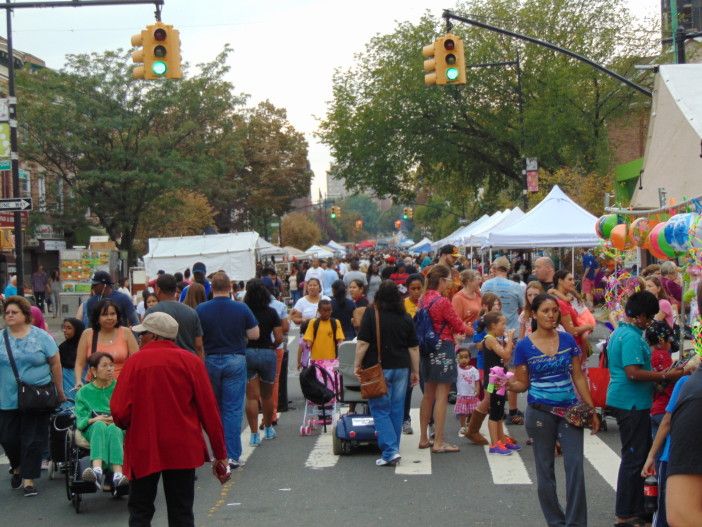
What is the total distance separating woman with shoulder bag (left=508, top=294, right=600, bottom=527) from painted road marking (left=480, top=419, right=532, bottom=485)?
2115 millimetres

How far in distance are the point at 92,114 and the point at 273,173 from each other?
27112mm

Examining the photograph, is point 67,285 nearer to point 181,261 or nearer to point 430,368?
point 181,261

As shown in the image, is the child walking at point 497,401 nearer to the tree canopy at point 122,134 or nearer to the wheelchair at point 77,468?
the wheelchair at point 77,468

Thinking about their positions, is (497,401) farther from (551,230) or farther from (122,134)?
(122,134)

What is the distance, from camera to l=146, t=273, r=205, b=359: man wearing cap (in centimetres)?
930

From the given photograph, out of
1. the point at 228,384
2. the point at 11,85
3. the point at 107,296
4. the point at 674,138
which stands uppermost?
the point at 11,85

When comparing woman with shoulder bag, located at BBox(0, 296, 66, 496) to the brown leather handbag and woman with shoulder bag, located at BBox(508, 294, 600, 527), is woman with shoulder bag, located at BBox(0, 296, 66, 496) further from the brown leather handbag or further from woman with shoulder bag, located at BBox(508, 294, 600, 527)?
woman with shoulder bag, located at BBox(508, 294, 600, 527)

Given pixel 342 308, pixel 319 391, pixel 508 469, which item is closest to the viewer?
pixel 508 469

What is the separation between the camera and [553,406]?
7.08 metres

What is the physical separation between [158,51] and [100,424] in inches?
273

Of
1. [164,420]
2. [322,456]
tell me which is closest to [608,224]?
[322,456]

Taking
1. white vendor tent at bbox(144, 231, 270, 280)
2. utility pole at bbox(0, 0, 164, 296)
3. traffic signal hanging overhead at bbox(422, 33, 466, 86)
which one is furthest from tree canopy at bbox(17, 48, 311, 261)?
traffic signal hanging overhead at bbox(422, 33, 466, 86)

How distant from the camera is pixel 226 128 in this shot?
40.8m

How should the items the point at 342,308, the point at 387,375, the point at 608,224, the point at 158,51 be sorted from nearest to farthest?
1. the point at 387,375
2. the point at 608,224
3. the point at 342,308
4. the point at 158,51
